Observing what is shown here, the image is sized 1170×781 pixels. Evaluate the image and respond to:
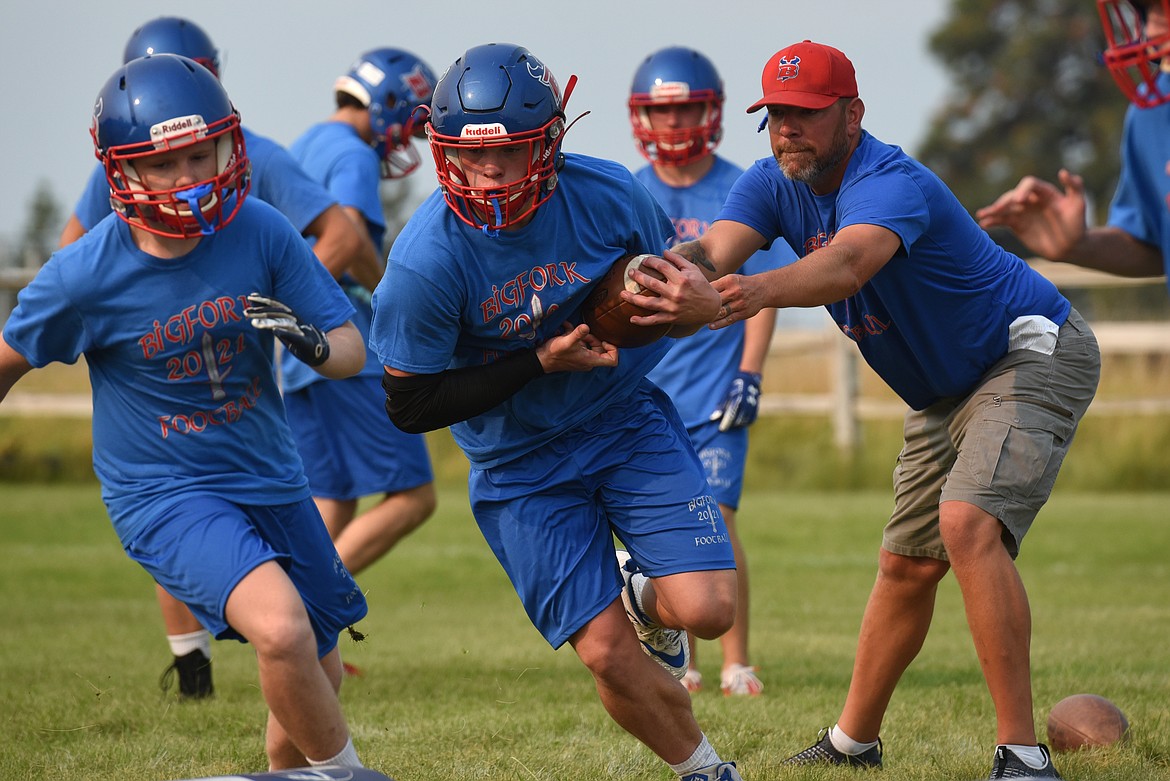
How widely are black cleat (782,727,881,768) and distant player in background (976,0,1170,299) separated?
1775 millimetres

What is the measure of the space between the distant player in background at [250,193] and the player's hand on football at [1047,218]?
8.54 ft

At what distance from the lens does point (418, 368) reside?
3.94 m

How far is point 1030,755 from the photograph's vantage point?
156 inches

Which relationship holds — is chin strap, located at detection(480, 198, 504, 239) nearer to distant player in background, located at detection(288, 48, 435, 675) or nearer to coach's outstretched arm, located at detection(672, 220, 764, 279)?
coach's outstretched arm, located at detection(672, 220, 764, 279)

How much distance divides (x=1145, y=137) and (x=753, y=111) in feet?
5.65

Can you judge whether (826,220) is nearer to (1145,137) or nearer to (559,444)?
(559,444)

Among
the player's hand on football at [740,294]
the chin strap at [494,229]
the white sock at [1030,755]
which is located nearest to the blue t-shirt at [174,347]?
the chin strap at [494,229]

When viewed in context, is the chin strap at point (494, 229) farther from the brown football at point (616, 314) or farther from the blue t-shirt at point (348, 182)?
the blue t-shirt at point (348, 182)

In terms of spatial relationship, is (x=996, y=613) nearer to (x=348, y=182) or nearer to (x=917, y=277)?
(x=917, y=277)

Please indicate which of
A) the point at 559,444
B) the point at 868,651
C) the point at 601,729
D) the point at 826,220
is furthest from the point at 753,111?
the point at 601,729

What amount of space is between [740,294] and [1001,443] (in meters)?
1.00

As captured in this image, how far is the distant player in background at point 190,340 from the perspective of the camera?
4.02 m

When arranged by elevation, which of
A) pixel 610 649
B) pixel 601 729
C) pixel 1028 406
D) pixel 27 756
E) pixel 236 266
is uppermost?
pixel 236 266

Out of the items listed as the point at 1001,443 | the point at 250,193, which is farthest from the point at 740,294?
the point at 250,193
